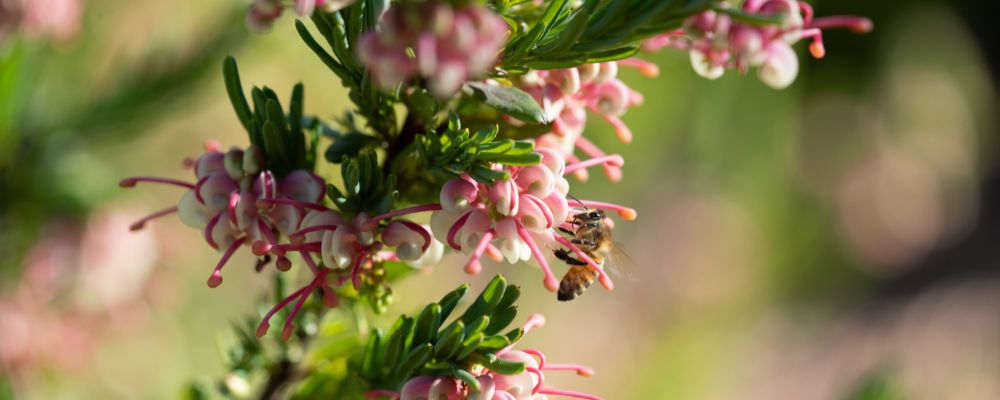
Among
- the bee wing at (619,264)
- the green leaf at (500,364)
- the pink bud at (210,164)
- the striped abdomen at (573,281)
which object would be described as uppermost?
the pink bud at (210,164)

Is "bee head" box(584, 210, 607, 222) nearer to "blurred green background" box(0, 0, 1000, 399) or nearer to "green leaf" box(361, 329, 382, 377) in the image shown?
"green leaf" box(361, 329, 382, 377)

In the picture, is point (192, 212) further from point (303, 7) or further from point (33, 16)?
point (33, 16)

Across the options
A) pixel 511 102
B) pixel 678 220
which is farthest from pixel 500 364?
pixel 678 220

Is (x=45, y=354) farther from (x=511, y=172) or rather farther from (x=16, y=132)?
(x=511, y=172)

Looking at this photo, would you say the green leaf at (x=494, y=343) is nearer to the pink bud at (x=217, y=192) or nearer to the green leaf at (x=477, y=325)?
the green leaf at (x=477, y=325)

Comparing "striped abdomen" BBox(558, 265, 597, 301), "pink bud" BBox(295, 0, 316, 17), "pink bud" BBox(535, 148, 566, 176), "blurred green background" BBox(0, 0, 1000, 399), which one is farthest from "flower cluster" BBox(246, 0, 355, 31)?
"blurred green background" BBox(0, 0, 1000, 399)

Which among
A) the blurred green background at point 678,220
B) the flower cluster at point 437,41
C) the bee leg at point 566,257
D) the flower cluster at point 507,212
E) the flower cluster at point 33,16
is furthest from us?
the blurred green background at point 678,220

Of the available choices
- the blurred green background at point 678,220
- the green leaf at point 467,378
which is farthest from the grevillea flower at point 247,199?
the blurred green background at point 678,220

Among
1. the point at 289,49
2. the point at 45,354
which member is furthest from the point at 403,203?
the point at 289,49
